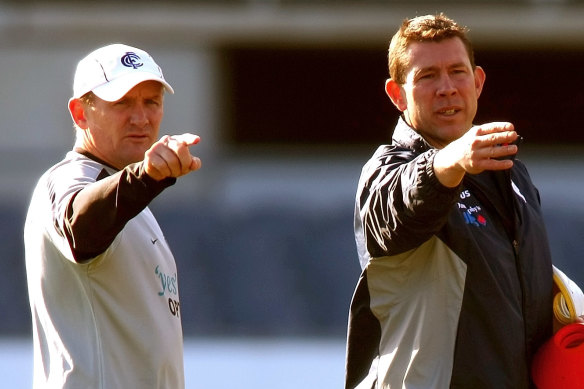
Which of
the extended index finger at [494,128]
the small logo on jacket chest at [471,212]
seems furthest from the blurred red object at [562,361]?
the extended index finger at [494,128]

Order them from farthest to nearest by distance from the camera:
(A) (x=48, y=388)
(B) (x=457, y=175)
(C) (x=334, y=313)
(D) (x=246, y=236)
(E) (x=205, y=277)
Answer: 1. (D) (x=246, y=236)
2. (E) (x=205, y=277)
3. (C) (x=334, y=313)
4. (A) (x=48, y=388)
5. (B) (x=457, y=175)

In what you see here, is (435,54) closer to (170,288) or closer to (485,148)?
(485,148)

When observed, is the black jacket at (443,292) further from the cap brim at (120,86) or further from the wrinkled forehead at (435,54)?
the cap brim at (120,86)

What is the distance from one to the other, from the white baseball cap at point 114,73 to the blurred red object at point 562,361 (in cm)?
117

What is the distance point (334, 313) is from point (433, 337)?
223 inches

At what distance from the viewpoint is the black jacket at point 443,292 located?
3.03m

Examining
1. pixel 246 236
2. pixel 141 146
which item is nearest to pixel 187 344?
pixel 246 236

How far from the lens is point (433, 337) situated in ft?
10.0

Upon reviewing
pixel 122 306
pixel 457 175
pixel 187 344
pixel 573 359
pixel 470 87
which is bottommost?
pixel 187 344

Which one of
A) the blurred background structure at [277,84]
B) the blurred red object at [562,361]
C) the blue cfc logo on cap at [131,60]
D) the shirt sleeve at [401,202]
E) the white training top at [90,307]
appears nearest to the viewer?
the shirt sleeve at [401,202]

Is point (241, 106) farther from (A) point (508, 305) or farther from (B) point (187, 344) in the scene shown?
(A) point (508, 305)

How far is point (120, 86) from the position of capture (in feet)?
10.4

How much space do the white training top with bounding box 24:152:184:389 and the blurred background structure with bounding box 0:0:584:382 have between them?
27.6 feet

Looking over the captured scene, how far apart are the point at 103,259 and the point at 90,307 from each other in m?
0.12
